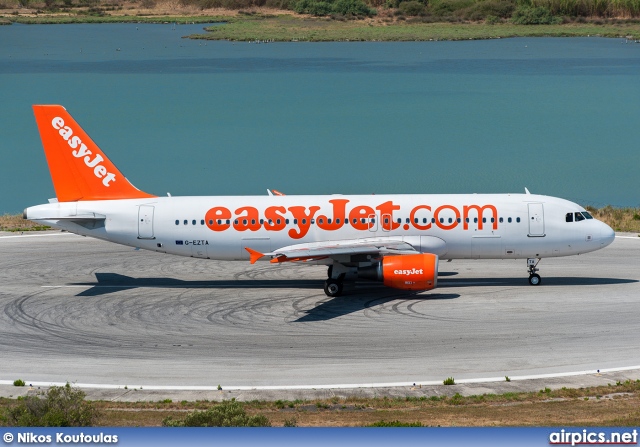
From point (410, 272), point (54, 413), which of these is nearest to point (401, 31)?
point (410, 272)

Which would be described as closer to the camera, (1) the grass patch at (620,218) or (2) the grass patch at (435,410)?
(2) the grass patch at (435,410)

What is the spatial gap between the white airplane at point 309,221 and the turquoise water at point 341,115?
3444 cm

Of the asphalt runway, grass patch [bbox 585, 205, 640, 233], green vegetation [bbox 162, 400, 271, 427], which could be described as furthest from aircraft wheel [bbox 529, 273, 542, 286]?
green vegetation [bbox 162, 400, 271, 427]

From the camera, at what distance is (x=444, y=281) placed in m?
51.4

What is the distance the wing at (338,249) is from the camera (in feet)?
150

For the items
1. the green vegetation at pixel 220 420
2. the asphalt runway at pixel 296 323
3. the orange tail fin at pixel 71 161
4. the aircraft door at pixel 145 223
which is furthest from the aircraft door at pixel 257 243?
the green vegetation at pixel 220 420

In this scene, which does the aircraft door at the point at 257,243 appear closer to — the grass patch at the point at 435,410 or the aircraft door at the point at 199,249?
the aircraft door at the point at 199,249

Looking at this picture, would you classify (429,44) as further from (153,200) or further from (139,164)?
(153,200)

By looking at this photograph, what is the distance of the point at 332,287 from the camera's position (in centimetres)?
4800

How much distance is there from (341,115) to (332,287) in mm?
79487

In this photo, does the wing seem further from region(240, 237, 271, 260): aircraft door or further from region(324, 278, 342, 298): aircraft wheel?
region(324, 278, 342, 298): aircraft wheel

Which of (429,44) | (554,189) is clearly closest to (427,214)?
(554,189)

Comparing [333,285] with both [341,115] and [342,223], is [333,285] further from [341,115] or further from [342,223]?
[341,115]

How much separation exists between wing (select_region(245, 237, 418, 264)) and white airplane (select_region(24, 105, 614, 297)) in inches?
3.2
